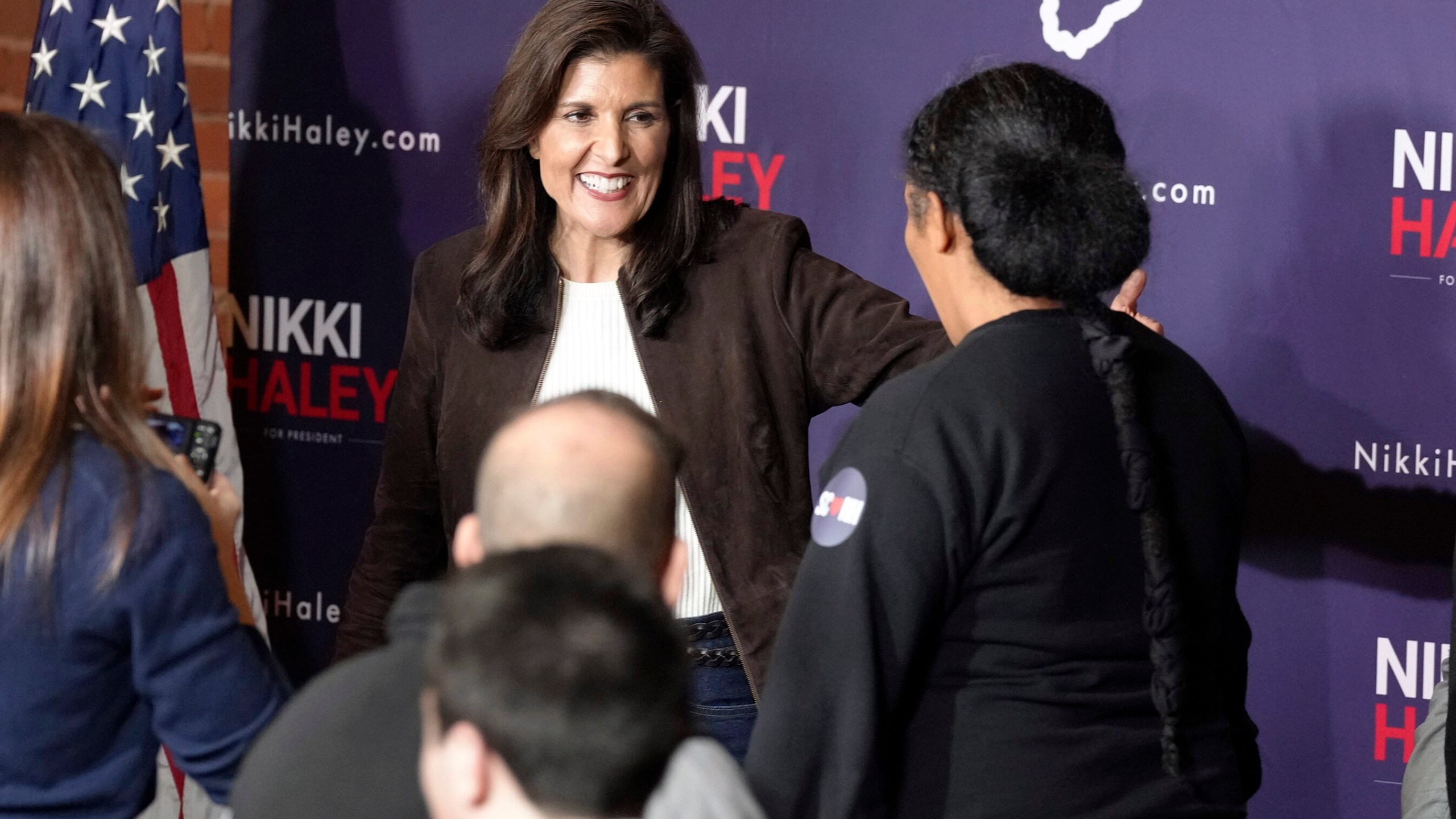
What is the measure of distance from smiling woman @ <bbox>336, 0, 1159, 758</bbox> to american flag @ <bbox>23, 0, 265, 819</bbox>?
82 cm

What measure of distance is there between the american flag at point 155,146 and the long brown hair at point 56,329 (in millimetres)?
1462

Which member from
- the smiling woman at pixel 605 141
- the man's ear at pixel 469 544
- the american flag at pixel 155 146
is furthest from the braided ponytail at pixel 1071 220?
the american flag at pixel 155 146

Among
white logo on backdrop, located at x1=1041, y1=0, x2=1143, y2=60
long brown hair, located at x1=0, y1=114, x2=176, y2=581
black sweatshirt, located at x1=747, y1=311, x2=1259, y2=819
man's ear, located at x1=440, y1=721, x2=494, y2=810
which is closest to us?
man's ear, located at x1=440, y1=721, x2=494, y2=810

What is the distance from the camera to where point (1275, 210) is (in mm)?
2619

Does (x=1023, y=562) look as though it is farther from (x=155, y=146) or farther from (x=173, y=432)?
(x=155, y=146)

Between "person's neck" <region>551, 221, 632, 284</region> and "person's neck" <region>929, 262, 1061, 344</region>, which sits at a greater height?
"person's neck" <region>551, 221, 632, 284</region>

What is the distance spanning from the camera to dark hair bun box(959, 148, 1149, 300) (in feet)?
4.75

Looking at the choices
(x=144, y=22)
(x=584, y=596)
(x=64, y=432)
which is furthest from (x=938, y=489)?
(x=144, y=22)

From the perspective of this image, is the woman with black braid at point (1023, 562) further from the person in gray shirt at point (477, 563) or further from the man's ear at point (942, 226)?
the person in gray shirt at point (477, 563)

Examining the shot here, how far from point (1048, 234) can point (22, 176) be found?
87 cm

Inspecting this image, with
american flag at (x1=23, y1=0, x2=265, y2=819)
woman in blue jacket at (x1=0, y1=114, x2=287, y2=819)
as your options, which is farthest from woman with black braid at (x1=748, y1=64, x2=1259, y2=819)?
american flag at (x1=23, y1=0, x2=265, y2=819)

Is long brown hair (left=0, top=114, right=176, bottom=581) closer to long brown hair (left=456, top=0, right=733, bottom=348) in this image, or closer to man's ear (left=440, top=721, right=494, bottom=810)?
man's ear (left=440, top=721, right=494, bottom=810)

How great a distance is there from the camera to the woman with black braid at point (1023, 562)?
1.36 meters

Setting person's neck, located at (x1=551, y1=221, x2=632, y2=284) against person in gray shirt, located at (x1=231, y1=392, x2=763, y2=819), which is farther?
person's neck, located at (x1=551, y1=221, x2=632, y2=284)
